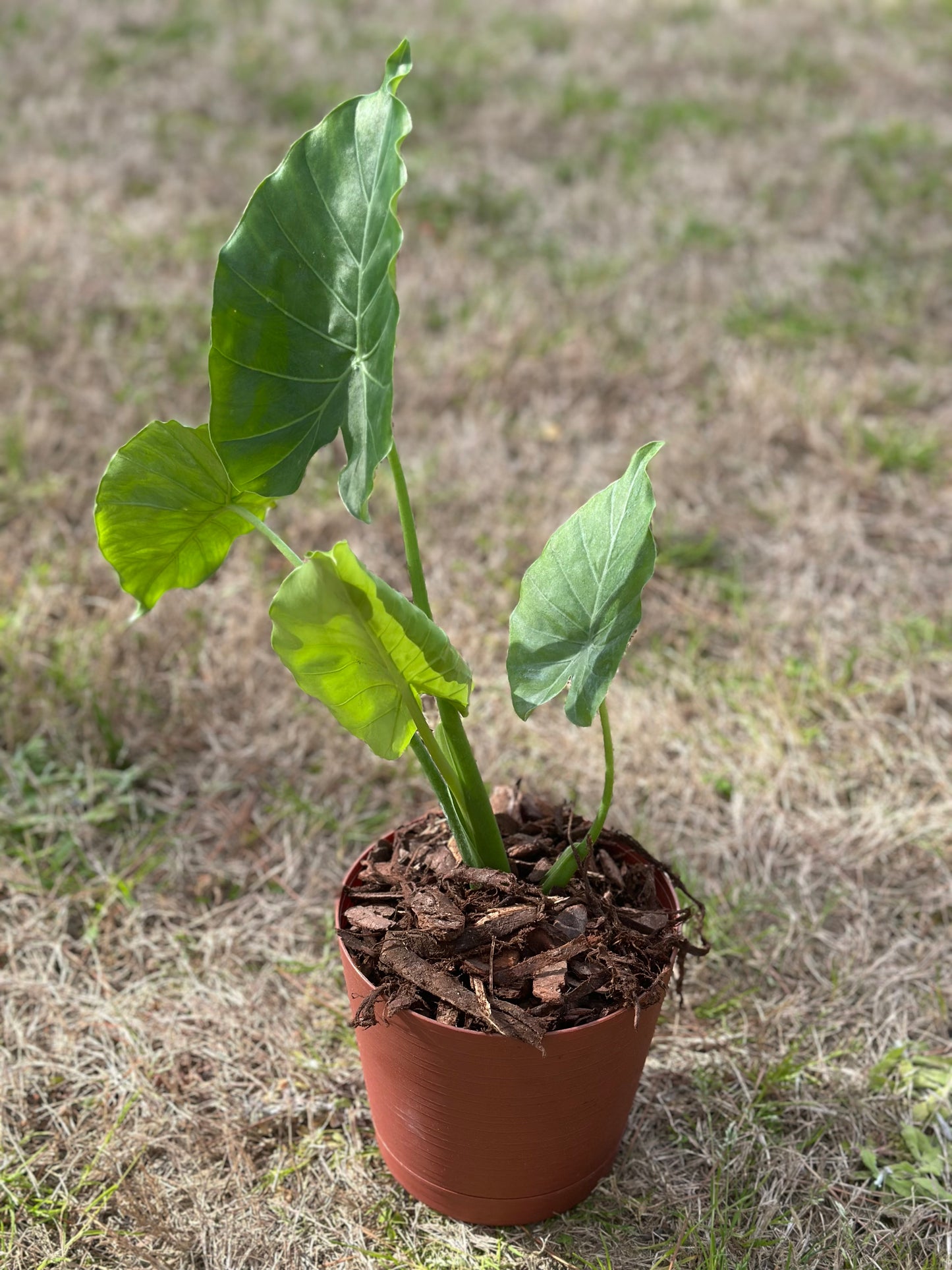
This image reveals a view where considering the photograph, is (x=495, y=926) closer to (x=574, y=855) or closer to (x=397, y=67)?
(x=574, y=855)

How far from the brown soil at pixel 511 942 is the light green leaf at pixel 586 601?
215 mm

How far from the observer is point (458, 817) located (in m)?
1.25

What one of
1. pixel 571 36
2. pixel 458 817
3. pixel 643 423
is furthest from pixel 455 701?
pixel 571 36

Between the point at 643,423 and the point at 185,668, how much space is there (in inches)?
56.2

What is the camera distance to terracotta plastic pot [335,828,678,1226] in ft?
3.70

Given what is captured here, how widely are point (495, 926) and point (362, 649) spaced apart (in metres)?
0.35

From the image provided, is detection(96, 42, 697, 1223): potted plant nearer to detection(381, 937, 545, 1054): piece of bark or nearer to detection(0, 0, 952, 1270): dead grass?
detection(381, 937, 545, 1054): piece of bark

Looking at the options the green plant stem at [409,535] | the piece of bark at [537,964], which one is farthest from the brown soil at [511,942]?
the green plant stem at [409,535]

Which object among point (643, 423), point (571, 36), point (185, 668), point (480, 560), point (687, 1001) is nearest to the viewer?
point (687, 1001)

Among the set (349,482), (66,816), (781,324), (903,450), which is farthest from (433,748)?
(781,324)

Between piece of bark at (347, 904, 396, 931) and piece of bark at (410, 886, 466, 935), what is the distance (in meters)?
0.04

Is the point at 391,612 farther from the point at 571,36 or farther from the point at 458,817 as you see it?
the point at 571,36

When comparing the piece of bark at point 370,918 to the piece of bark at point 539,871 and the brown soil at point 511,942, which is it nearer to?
the brown soil at point 511,942

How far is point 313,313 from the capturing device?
112 centimetres
